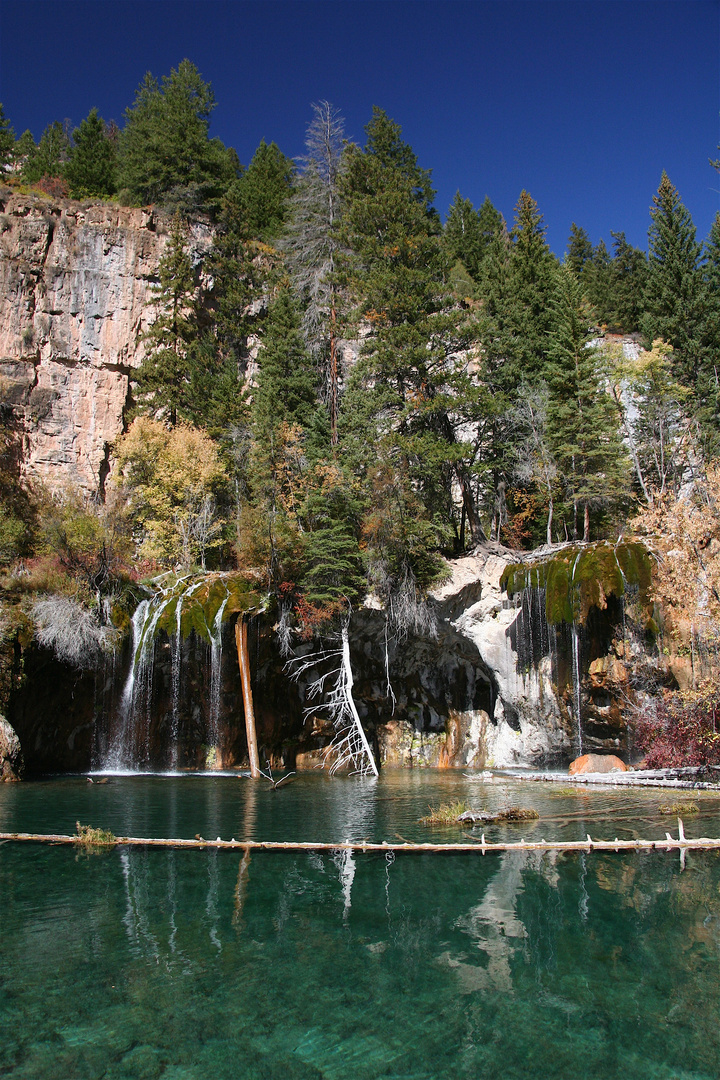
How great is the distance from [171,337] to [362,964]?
120ft

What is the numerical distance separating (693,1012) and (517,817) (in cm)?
731

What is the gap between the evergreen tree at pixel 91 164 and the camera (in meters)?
44.5

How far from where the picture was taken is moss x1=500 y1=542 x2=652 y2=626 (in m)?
21.1

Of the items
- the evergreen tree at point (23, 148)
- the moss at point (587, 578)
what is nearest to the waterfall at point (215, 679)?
the moss at point (587, 578)

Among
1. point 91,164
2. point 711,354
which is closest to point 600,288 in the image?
point 711,354

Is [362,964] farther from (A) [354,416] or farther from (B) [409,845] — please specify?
(A) [354,416]

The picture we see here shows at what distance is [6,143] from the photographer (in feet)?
155

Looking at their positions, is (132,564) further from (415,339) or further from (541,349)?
(541,349)

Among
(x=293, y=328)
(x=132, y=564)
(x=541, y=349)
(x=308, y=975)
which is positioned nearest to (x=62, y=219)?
(x=293, y=328)

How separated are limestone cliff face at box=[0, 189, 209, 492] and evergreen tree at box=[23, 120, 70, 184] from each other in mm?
9081

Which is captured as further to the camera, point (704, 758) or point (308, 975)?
point (704, 758)

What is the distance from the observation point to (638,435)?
3575 centimetres

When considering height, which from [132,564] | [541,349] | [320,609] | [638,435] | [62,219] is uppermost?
[62,219]

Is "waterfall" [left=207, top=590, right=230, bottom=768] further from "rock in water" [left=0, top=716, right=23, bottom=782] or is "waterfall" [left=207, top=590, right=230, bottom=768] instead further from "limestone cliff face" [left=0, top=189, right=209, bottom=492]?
"limestone cliff face" [left=0, top=189, right=209, bottom=492]
